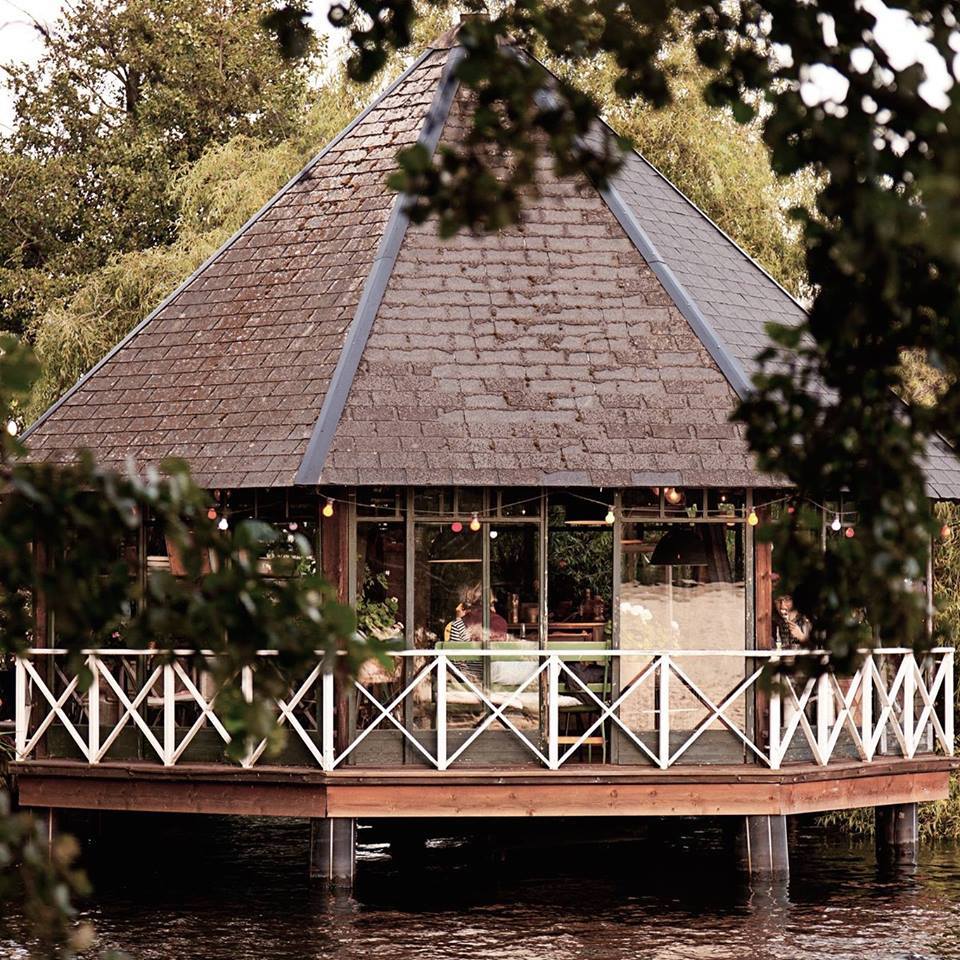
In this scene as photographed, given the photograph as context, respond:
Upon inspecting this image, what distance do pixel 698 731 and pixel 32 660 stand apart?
18.0 ft

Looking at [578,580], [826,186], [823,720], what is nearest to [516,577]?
[578,580]

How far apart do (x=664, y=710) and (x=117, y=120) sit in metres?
20.7

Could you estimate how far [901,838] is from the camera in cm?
1700

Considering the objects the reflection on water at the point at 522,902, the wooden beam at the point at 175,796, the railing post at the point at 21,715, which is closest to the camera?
the reflection on water at the point at 522,902

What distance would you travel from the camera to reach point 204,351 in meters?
17.0

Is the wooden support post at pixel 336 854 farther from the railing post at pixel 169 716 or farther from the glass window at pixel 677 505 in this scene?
the glass window at pixel 677 505

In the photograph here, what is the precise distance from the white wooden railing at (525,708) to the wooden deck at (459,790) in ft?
0.49

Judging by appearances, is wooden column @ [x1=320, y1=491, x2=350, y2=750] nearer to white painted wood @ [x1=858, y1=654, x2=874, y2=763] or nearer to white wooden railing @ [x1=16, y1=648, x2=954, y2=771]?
white wooden railing @ [x1=16, y1=648, x2=954, y2=771]

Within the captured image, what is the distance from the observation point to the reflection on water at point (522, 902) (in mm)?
13242

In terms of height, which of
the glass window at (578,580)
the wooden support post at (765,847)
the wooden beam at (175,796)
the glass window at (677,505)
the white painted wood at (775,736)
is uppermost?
the glass window at (677,505)

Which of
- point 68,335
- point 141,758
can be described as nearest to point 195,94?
point 68,335

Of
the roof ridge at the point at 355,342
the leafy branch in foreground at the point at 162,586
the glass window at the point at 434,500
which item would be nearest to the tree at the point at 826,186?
the leafy branch in foreground at the point at 162,586

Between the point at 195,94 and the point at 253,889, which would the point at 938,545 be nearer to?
the point at 253,889

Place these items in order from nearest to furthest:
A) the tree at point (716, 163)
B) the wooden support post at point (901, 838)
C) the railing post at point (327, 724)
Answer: the railing post at point (327, 724), the wooden support post at point (901, 838), the tree at point (716, 163)
